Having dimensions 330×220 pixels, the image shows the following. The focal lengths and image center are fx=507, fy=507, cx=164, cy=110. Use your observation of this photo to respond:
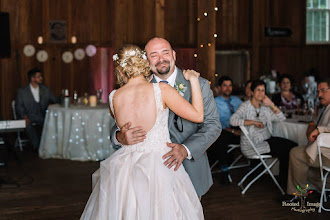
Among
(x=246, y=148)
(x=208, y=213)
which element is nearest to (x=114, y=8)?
(x=246, y=148)

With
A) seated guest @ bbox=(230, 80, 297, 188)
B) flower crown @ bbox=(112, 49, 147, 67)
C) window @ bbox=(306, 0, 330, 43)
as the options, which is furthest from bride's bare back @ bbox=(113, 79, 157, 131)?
window @ bbox=(306, 0, 330, 43)

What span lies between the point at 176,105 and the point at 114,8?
7375 millimetres

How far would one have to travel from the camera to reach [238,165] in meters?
7.28

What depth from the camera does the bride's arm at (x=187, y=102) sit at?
9.41 feet

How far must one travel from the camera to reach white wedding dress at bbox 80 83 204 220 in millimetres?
2809

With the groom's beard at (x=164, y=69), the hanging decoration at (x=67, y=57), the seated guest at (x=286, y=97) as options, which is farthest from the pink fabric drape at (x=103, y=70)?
the groom's beard at (x=164, y=69)

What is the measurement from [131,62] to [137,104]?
240 millimetres

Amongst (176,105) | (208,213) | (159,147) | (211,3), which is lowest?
(208,213)

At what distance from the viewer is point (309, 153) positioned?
5004 millimetres

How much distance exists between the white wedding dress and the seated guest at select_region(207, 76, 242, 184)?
3.33 meters

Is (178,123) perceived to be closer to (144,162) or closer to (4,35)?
(144,162)

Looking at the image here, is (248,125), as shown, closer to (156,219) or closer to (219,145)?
(219,145)

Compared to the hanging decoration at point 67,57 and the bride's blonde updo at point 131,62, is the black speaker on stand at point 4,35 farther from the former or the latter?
the bride's blonde updo at point 131,62

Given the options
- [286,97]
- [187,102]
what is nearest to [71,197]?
[187,102]
